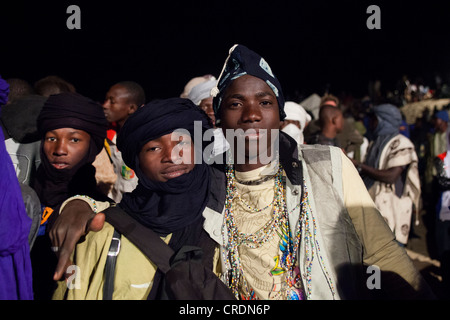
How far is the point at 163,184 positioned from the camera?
1.81 meters

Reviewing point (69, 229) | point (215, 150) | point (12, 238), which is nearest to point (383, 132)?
point (215, 150)

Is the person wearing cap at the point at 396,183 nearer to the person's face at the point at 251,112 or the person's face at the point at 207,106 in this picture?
the person's face at the point at 207,106

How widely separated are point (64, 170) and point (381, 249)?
1.98 metres

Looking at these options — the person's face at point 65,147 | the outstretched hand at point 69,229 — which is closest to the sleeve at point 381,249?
the outstretched hand at point 69,229

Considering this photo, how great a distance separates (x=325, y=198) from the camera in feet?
5.84

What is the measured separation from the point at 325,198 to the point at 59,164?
1.71 metres

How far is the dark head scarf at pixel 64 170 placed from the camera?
2.35m

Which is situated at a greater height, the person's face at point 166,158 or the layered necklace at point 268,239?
the person's face at point 166,158

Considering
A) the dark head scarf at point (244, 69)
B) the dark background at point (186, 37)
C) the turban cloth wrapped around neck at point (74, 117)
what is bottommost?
the turban cloth wrapped around neck at point (74, 117)

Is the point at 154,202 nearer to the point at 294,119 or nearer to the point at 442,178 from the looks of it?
the point at 294,119

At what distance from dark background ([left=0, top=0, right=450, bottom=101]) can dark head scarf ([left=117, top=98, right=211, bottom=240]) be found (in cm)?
600

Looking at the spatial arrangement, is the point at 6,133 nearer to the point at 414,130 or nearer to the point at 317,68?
the point at 414,130

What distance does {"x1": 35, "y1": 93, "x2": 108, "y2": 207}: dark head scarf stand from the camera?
235 cm

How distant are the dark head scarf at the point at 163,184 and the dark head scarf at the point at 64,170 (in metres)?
0.60
